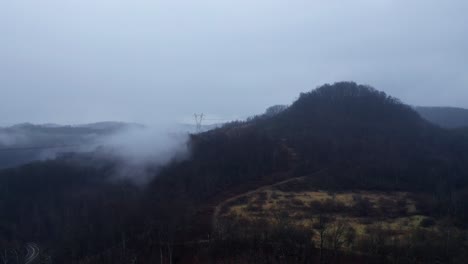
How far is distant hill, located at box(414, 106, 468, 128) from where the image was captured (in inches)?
3338

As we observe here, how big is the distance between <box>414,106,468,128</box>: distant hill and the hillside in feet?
110

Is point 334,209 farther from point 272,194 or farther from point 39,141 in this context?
point 39,141

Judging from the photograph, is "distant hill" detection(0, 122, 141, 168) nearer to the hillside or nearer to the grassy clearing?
the hillside

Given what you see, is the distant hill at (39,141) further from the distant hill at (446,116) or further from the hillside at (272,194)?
the distant hill at (446,116)

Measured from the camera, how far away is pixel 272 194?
32219 mm

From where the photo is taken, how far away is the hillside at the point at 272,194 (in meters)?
20.4

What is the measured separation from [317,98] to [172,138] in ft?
78.9

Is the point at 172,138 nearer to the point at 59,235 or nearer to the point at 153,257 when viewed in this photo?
the point at 59,235

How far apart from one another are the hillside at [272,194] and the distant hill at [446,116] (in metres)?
33.6

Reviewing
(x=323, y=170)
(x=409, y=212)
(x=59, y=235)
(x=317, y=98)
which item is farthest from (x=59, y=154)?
(x=409, y=212)

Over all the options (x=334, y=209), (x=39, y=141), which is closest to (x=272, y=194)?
(x=334, y=209)

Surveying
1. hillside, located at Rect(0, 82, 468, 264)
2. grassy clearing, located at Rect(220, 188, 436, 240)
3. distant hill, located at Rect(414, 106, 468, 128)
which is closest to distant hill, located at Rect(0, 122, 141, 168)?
hillside, located at Rect(0, 82, 468, 264)

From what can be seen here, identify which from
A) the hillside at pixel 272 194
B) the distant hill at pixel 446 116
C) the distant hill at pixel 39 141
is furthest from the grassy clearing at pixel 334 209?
the distant hill at pixel 446 116

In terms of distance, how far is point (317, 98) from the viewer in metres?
58.8
